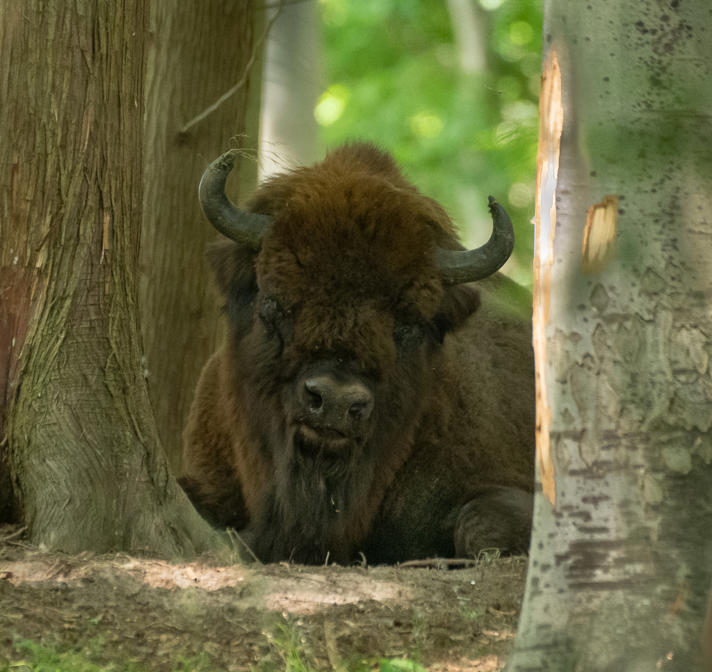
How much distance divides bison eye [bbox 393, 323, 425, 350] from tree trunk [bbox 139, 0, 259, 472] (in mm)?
1967

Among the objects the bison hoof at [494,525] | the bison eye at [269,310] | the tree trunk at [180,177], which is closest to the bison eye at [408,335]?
the bison eye at [269,310]

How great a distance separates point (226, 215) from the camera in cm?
548

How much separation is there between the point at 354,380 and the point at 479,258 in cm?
100

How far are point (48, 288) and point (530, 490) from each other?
3.03 m

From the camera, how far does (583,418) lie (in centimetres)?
294

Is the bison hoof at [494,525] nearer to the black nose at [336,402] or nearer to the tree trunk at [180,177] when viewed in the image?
the black nose at [336,402]

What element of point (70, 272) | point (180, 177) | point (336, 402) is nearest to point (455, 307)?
point (336, 402)

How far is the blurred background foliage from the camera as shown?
67.3 feet

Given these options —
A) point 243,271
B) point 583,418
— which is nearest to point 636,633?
point 583,418

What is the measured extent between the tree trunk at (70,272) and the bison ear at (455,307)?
67.7 inches

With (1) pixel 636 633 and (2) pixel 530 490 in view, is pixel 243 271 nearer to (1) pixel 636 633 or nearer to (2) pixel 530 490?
(2) pixel 530 490

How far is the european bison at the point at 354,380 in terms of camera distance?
205 inches

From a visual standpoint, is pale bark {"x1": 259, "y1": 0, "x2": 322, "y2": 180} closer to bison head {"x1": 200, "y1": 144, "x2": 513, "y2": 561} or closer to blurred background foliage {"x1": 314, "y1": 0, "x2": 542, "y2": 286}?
bison head {"x1": 200, "y1": 144, "x2": 513, "y2": 561}

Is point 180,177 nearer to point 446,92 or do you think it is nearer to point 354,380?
point 354,380
